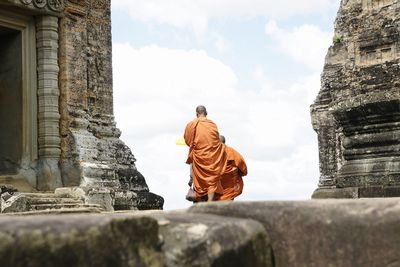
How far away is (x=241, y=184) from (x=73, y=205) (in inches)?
101

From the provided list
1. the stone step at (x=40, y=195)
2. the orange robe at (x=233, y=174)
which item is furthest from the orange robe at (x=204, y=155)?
the stone step at (x=40, y=195)

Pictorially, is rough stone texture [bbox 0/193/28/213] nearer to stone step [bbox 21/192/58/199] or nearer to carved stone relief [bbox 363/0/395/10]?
stone step [bbox 21/192/58/199]

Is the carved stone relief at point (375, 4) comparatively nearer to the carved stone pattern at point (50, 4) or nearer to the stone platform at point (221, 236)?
the carved stone pattern at point (50, 4)

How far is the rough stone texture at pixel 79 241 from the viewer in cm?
144

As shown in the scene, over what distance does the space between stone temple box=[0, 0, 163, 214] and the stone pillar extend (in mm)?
14

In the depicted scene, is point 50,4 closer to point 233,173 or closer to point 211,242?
point 233,173

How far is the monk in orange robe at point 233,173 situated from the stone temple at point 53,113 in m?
1.41

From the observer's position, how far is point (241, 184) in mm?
11164

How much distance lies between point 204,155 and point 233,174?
0.83 m

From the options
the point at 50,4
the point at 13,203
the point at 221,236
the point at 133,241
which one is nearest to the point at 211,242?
the point at 221,236

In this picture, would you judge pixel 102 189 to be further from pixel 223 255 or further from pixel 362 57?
pixel 223 255

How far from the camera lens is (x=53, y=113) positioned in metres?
11.1

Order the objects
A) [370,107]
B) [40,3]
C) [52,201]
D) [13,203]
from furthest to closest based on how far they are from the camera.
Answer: [40,3] < [52,201] < [13,203] < [370,107]

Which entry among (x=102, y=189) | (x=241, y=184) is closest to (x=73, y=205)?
(x=102, y=189)
